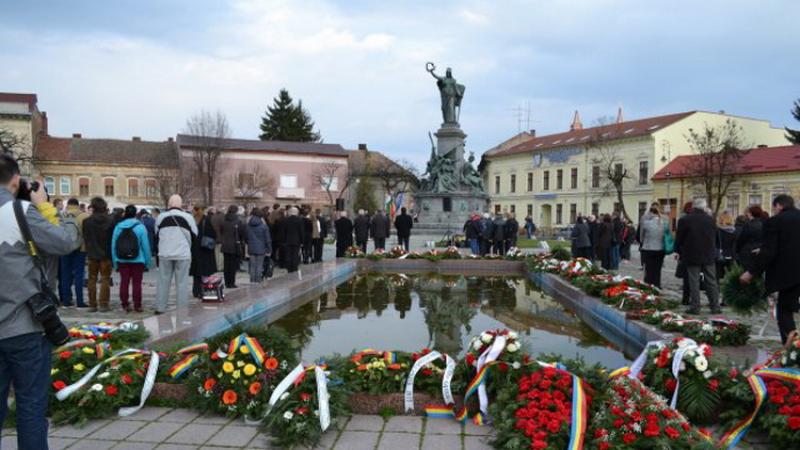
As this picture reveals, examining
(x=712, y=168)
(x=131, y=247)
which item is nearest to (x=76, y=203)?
(x=131, y=247)

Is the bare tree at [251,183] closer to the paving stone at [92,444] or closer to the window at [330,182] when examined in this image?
the window at [330,182]

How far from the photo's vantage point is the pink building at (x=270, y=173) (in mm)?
55938

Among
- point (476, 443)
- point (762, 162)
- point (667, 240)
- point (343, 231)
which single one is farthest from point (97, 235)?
point (762, 162)

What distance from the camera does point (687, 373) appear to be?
4.62 metres

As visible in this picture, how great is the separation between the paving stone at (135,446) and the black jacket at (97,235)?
231 inches

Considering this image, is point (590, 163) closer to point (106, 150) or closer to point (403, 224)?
point (403, 224)

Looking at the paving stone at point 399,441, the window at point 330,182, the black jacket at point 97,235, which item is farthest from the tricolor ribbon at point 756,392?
the window at point 330,182

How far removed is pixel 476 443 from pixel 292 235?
34.3 feet

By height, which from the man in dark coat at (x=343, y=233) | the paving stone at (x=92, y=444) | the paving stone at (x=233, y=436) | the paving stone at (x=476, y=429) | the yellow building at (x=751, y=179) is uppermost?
the yellow building at (x=751, y=179)

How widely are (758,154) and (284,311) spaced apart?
4726 centimetres

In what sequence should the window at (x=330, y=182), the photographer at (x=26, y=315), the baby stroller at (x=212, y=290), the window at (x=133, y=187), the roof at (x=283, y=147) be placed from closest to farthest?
the photographer at (x=26, y=315)
the baby stroller at (x=212, y=290)
the window at (x=133, y=187)
the roof at (x=283, y=147)
the window at (x=330, y=182)

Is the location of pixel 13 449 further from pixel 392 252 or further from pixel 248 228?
pixel 392 252

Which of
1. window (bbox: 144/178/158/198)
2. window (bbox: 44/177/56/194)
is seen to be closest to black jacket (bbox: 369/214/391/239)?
window (bbox: 144/178/158/198)

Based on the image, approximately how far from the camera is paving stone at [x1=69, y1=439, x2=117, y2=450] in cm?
401
